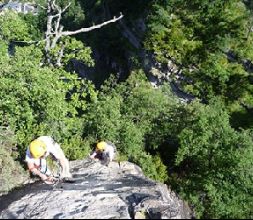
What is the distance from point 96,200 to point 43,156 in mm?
2170

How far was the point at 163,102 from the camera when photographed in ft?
68.4

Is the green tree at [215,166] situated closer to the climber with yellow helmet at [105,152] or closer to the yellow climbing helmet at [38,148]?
the climber with yellow helmet at [105,152]

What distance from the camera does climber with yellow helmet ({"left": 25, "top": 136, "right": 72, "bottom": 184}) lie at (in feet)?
37.8

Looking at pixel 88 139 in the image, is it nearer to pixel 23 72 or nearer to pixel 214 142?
pixel 23 72

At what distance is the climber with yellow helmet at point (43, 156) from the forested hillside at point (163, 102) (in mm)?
1621

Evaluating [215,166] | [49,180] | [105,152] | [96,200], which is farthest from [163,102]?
[96,200]

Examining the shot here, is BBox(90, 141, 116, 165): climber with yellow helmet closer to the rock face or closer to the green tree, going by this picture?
the rock face

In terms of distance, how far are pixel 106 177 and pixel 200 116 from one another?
6.95 meters

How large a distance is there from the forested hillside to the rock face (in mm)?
2143

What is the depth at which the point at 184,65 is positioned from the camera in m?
29.2

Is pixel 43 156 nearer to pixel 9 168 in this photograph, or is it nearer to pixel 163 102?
pixel 9 168

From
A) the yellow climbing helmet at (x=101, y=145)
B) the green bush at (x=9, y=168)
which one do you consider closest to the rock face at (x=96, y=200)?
the green bush at (x=9, y=168)

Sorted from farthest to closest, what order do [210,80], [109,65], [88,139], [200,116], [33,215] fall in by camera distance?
1. [109,65]
2. [210,80]
3. [200,116]
4. [88,139]
5. [33,215]

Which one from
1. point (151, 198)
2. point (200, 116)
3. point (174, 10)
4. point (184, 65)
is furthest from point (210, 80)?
point (151, 198)
